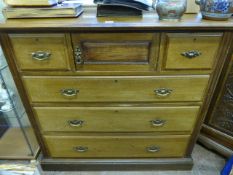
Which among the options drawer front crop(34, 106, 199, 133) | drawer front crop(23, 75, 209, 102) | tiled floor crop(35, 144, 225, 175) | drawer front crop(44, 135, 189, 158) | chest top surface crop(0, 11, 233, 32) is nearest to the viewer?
chest top surface crop(0, 11, 233, 32)

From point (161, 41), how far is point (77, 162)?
0.99m

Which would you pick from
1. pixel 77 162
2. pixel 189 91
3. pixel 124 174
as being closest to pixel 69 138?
pixel 77 162

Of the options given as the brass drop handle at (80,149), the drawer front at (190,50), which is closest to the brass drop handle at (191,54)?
the drawer front at (190,50)

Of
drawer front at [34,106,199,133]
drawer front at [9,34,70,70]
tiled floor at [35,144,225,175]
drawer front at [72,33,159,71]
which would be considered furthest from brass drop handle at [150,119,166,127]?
drawer front at [9,34,70,70]

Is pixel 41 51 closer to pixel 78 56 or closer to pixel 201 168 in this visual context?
pixel 78 56

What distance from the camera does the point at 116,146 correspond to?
127cm

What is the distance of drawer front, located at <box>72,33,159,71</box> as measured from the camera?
85 cm

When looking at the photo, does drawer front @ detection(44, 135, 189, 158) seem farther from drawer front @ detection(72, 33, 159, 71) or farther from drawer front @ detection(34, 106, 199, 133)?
drawer front @ detection(72, 33, 159, 71)

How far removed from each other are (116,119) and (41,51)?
540 millimetres

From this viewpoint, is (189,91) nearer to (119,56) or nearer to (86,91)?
(119,56)

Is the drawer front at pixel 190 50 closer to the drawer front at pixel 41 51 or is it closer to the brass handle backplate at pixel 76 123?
the drawer front at pixel 41 51

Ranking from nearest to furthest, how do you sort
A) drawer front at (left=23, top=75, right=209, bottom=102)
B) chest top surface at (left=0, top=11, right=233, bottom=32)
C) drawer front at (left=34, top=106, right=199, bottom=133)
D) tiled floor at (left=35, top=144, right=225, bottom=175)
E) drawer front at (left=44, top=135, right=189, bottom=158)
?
chest top surface at (left=0, top=11, right=233, bottom=32), drawer front at (left=23, top=75, right=209, bottom=102), drawer front at (left=34, top=106, right=199, bottom=133), drawer front at (left=44, top=135, right=189, bottom=158), tiled floor at (left=35, top=144, right=225, bottom=175)

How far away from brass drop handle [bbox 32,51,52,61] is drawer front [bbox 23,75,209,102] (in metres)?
0.11

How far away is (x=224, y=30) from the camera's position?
32.4 inches
